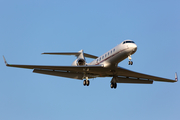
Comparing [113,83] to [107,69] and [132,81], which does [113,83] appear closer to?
[107,69]

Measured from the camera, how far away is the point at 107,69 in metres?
29.0

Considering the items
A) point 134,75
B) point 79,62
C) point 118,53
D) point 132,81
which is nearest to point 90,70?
point 79,62

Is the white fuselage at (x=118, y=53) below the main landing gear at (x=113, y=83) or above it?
above

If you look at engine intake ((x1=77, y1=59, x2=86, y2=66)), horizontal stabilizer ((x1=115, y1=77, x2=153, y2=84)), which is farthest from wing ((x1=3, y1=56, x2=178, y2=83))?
engine intake ((x1=77, y1=59, x2=86, y2=66))

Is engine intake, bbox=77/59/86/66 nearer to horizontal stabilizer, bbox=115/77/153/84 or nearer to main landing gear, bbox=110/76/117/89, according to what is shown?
main landing gear, bbox=110/76/117/89

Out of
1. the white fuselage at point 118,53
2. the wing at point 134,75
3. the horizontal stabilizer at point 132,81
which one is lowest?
the horizontal stabilizer at point 132,81

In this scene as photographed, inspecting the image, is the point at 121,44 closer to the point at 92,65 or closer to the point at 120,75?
the point at 92,65

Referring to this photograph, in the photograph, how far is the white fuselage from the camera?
26.9 meters

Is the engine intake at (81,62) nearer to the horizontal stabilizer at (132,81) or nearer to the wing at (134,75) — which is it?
the wing at (134,75)

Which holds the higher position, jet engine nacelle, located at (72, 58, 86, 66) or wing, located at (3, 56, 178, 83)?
jet engine nacelle, located at (72, 58, 86, 66)

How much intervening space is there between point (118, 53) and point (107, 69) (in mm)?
2349

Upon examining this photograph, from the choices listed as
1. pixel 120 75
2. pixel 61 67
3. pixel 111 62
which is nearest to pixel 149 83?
pixel 120 75

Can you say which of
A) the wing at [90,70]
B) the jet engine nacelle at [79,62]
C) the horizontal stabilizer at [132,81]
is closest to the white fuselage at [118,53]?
the wing at [90,70]

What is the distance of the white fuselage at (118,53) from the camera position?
26.9 meters
